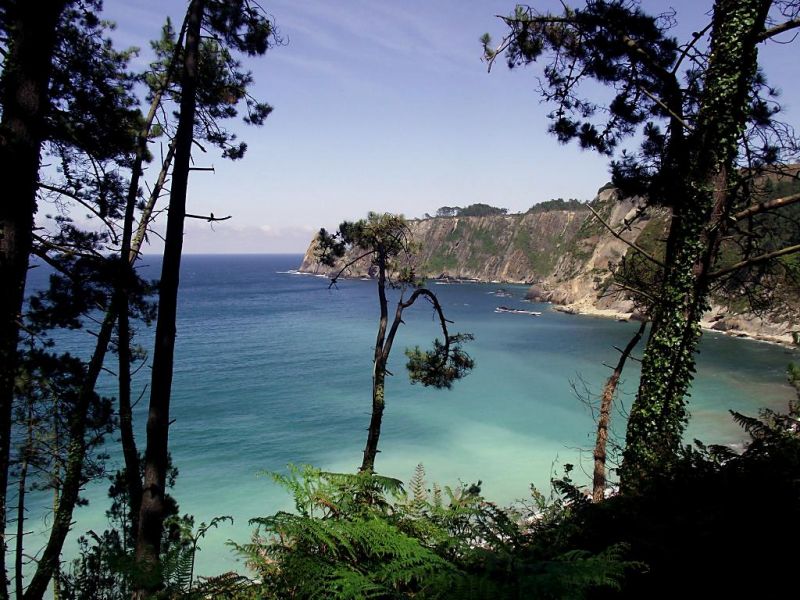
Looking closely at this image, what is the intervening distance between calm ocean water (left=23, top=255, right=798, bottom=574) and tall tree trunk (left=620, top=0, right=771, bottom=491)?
11.2 metres

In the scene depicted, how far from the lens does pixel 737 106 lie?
5414mm

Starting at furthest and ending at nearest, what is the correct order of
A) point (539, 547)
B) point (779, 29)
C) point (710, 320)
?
point (710, 320), point (779, 29), point (539, 547)

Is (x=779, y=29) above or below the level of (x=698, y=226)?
A: above

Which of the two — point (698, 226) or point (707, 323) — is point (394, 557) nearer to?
point (698, 226)

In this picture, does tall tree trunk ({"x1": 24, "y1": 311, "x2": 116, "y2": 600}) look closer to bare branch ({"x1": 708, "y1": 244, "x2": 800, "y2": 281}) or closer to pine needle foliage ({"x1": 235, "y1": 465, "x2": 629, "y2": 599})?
pine needle foliage ({"x1": 235, "y1": 465, "x2": 629, "y2": 599})

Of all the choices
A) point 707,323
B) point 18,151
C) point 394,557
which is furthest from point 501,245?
point 394,557

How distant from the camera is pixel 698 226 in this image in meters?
5.63

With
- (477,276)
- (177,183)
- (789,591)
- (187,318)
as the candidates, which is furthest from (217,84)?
(477,276)

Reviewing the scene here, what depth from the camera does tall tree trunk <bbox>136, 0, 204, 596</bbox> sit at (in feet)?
17.1

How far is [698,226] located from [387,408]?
27.4 metres

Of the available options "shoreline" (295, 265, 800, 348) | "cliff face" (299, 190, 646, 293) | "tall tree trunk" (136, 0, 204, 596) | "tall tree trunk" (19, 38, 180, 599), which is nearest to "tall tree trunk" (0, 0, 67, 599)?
"tall tree trunk" (136, 0, 204, 596)

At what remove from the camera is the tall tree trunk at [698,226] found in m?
5.36

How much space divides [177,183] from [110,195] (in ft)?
12.8

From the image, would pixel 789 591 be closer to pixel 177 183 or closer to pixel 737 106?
pixel 737 106
